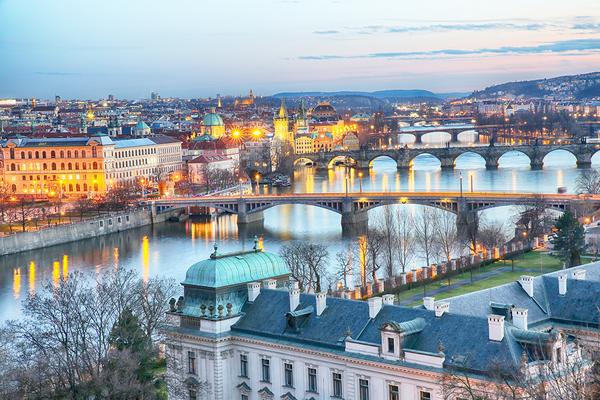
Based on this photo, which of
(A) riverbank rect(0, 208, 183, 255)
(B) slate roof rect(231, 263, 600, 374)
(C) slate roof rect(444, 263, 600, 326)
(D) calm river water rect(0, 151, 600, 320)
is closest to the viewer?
(B) slate roof rect(231, 263, 600, 374)

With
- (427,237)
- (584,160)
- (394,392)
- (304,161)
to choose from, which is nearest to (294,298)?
(394,392)

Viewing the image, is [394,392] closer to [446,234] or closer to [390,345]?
[390,345]

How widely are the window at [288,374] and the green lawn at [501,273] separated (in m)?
11.8

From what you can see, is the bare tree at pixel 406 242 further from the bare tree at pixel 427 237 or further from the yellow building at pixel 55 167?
the yellow building at pixel 55 167

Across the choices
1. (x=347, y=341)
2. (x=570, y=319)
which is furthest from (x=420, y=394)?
(x=570, y=319)

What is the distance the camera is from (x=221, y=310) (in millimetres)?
27219

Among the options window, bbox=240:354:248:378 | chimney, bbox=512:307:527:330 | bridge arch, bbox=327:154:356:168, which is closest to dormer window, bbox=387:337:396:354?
chimney, bbox=512:307:527:330

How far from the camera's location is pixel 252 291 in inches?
1096

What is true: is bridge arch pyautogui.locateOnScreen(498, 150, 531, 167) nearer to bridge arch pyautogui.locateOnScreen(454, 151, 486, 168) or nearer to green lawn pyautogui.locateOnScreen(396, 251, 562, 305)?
bridge arch pyautogui.locateOnScreen(454, 151, 486, 168)

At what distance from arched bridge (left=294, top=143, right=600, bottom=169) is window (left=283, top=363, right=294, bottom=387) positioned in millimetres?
87496

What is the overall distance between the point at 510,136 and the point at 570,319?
155 metres

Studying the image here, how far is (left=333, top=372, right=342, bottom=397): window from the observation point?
25.0 m

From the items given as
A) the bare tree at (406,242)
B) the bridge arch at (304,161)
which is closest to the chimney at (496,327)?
the bare tree at (406,242)

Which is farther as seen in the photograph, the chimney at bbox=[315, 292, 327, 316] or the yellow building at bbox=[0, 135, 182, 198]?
the yellow building at bbox=[0, 135, 182, 198]
